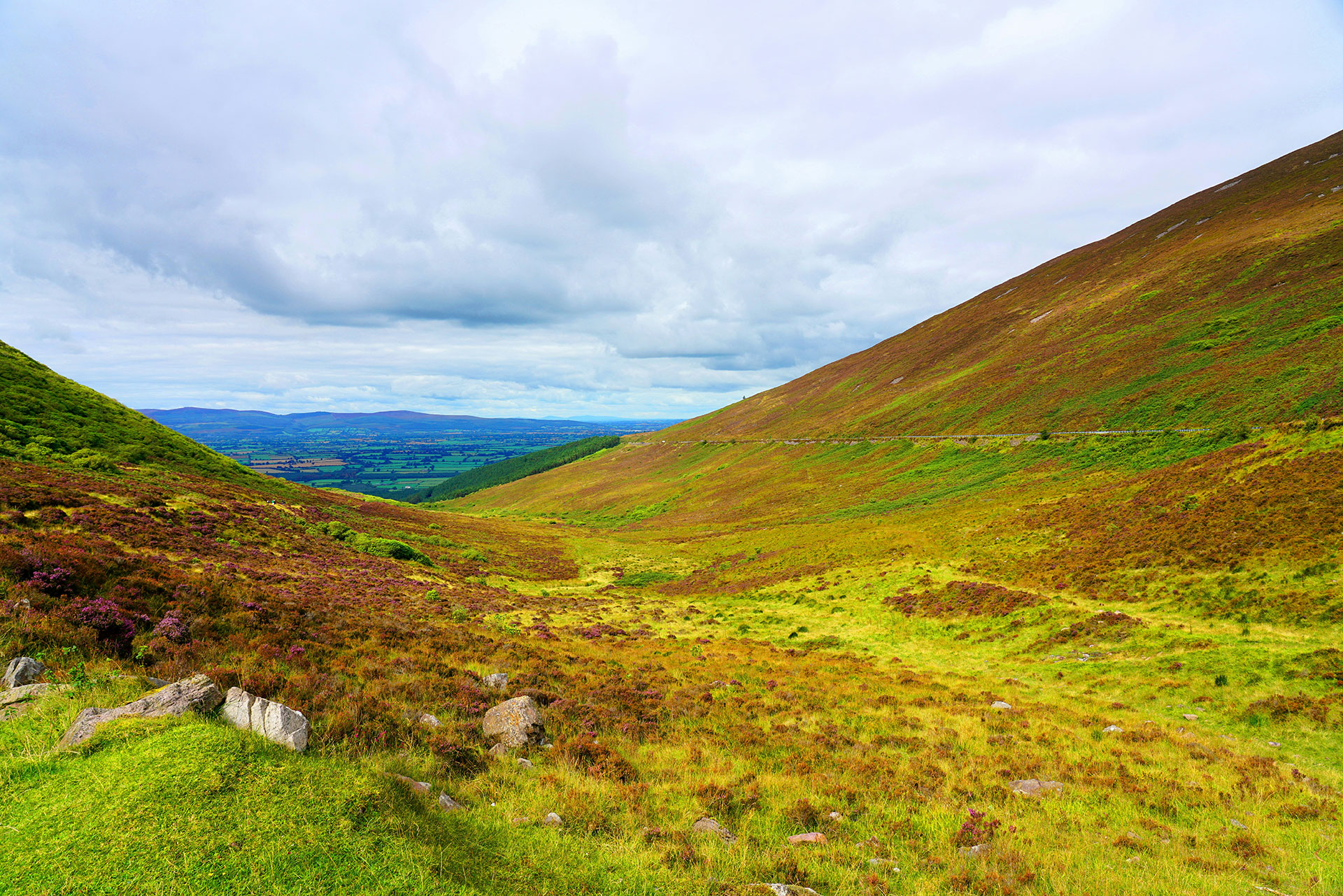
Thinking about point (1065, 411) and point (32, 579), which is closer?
point (32, 579)

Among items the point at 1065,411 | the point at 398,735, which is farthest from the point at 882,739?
the point at 1065,411

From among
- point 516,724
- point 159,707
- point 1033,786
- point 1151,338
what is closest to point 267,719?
point 159,707

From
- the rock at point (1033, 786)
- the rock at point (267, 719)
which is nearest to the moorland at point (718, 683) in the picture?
the rock at point (1033, 786)

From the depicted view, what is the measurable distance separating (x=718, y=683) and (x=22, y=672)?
1681cm

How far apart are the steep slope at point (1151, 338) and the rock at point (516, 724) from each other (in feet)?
215

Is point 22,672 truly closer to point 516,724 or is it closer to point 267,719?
point 267,719

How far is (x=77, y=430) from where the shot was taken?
42312 millimetres

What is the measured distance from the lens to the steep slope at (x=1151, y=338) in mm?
54875

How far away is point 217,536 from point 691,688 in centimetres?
2794

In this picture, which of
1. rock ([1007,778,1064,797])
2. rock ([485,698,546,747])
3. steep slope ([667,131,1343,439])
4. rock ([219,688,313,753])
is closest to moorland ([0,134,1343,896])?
rock ([1007,778,1064,797])

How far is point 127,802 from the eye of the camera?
525 centimetres

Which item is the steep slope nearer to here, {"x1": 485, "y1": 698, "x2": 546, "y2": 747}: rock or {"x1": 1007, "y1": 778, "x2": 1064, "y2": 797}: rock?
{"x1": 1007, "y1": 778, "x2": 1064, "y2": 797}: rock

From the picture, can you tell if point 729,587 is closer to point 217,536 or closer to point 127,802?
point 217,536

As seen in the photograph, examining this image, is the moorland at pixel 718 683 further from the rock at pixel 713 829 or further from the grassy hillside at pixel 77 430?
the grassy hillside at pixel 77 430
